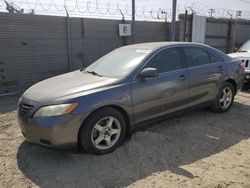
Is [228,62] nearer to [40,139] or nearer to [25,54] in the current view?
[40,139]

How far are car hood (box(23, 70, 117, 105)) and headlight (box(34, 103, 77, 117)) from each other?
0.35 feet

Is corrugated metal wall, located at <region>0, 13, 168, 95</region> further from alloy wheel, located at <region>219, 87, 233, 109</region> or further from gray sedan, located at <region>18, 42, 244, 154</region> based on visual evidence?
alloy wheel, located at <region>219, 87, 233, 109</region>

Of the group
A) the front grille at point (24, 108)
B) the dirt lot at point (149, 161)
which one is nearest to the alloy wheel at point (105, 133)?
the dirt lot at point (149, 161)

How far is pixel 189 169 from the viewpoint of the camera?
389 cm

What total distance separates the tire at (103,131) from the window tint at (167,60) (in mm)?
1066

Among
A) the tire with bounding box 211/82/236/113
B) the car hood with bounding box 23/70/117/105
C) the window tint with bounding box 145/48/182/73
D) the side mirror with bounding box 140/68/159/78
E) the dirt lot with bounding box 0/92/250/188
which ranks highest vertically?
the window tint with bounding box 145/48/182/73

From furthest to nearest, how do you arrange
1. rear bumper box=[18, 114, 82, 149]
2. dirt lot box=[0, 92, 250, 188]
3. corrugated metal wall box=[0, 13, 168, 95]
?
corrugated metal wall box=[0, 13, 168, 95] → rear bumper box=[18, 114, 82, 149] → dirt lot box=[0, 92, 250, 188]

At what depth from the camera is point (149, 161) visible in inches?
161

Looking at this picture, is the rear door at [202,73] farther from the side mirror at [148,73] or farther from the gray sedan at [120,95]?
the side mirror at [148,73]

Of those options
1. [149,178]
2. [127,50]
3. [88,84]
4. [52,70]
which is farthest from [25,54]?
[149,178]

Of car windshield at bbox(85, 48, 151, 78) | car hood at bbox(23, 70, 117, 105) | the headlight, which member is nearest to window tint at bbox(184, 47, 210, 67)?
car windshield at bbox(85, 48, 151, 78)

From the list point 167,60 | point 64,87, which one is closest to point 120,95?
point 64,87

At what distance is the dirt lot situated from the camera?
364 centimetres

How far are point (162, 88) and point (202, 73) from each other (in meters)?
1.14
